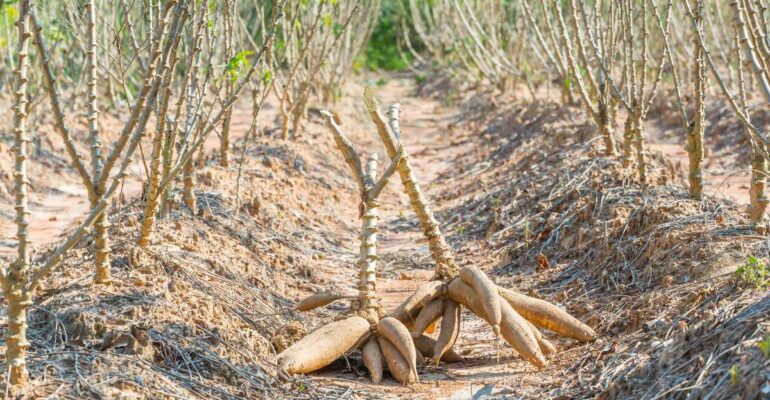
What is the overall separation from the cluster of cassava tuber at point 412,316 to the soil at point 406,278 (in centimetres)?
10

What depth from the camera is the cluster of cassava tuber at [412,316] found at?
12.4 ft

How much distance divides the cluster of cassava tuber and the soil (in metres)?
0.10

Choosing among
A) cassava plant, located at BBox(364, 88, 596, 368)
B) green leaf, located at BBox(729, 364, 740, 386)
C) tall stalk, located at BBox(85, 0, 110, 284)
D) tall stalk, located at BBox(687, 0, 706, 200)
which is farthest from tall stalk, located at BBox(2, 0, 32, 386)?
tall stalk, located at BBox(687, 0, 706, 200)

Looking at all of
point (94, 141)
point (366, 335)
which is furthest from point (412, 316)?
point (94, 141)

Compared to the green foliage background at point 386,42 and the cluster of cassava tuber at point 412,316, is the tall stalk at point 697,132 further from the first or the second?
the green foliage background at point 386,42

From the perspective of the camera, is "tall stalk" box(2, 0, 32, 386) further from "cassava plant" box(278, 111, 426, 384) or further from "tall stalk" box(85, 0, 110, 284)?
"cassava plant" box(278, 111, 426, 384)

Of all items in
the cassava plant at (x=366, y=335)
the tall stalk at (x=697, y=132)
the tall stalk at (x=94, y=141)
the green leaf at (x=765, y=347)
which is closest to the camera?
the green leaf at (x=765, y=347)

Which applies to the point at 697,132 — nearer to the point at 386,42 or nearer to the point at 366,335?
the point at 366,335

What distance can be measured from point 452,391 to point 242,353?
2.85ft

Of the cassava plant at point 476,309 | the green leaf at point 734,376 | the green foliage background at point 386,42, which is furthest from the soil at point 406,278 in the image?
the green foliage background at point 386,42

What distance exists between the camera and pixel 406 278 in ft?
18.9

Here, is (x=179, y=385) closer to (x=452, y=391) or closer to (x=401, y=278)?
(x=452, y=391)

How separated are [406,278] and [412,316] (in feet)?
5.42

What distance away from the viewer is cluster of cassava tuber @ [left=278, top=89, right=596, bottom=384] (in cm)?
377
